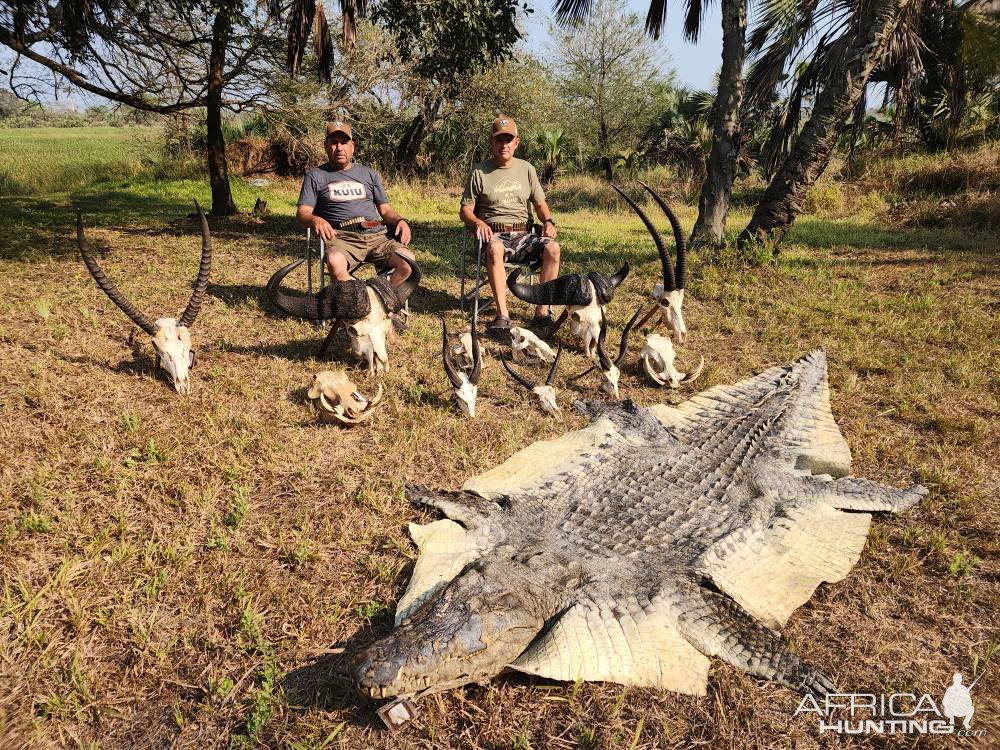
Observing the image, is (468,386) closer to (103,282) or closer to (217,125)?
(103,282)

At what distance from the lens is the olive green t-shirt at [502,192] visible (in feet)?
17.5

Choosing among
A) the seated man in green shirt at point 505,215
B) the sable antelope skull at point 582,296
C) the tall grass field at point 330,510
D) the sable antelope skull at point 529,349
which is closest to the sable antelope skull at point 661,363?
the tall grass field at point 330,510

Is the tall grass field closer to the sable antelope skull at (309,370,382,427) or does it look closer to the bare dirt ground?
the bare dirt ground

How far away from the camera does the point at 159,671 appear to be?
6.60 ft

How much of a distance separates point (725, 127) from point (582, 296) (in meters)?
5.38

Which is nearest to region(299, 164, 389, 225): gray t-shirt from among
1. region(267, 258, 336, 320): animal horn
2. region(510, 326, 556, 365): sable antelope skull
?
region(267, 258, 336, 320): animal horn

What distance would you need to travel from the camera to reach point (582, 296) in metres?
4.41

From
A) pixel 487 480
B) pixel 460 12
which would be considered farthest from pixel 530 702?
pixel 460 12

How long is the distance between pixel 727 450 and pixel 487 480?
1425mm

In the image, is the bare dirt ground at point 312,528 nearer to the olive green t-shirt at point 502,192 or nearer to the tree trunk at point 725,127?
the olive green t-shirt at point 502,192

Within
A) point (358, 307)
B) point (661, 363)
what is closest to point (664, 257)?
point (661, 363)

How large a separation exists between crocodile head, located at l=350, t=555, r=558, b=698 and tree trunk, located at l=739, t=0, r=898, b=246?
256 inches

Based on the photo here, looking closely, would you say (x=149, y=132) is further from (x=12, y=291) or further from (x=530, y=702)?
(x=530, y=702)

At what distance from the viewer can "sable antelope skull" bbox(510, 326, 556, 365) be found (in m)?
4.57
